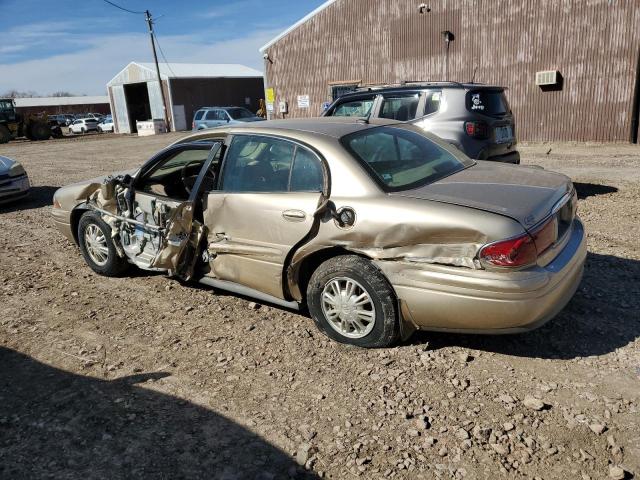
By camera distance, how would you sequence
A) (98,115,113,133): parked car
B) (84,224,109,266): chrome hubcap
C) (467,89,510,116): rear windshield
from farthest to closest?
(98,115,113,133): parked car < (467,89,510,116): rear windshield < (84,224,109,266): chrome hubcap

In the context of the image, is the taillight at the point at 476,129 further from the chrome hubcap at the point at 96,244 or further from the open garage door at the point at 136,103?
the open garage door at the point at 136,103

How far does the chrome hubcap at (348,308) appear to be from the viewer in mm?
3600

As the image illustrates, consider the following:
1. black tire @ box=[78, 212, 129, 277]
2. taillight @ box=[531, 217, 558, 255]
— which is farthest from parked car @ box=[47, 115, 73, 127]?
taillight @ box=[531, 217, 558, 255]

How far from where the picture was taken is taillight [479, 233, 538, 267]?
10.0ft

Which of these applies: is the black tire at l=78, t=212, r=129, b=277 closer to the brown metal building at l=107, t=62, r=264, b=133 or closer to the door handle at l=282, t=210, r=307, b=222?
the door handle at l=282, t=210, r=307, b=222

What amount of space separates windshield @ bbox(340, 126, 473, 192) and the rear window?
398 cm

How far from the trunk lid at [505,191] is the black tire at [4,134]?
36109mm

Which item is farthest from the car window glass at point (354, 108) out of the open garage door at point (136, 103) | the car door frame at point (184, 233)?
the open garage door at point (136, 103)

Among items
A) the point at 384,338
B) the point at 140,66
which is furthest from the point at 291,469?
the point at 140,66

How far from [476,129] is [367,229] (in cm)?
466

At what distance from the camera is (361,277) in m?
3.51

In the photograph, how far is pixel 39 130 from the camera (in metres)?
35.3

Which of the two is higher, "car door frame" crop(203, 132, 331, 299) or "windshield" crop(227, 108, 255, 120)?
"windshield" crop(227, 108, 255, 120)

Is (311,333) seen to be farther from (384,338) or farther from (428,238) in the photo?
(428,238)
